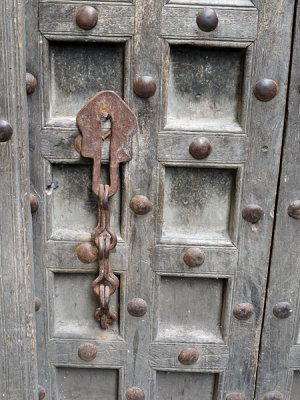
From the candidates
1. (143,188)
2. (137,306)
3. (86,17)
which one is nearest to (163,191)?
(143,188)

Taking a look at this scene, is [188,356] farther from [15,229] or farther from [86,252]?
[15,229]

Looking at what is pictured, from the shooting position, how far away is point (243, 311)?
94 centimetres

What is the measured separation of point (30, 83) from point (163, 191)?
0.34 meters

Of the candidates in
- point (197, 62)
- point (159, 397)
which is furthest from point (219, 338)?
point (197, 62)

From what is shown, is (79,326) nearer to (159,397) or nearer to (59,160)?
(159,397)

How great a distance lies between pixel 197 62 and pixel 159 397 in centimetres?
77

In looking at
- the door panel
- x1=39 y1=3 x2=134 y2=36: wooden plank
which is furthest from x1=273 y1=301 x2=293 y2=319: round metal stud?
x1=39 y1=3 x2=134 y2=36: wooden plank

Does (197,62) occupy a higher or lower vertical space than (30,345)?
higher

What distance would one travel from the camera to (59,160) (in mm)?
867

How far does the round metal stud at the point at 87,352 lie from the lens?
0.96 m

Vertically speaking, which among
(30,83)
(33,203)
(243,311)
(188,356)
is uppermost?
(30,83)

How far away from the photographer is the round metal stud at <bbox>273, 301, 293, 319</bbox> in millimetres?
942

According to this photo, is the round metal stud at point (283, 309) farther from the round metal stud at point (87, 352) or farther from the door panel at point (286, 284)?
the round metal stud at point (87, 352)

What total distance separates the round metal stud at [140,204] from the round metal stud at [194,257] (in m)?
0.13
